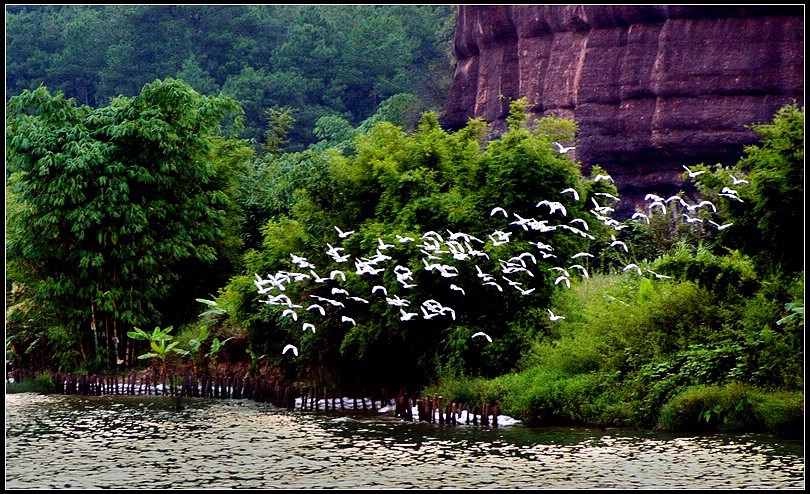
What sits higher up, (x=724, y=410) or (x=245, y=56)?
(x=245, y=56)

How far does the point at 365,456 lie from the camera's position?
49.6ft

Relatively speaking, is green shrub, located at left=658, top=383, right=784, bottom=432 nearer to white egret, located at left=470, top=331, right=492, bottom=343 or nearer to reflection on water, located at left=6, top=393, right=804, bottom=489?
reflection on water, located at left=6, top=393, right=804, bottom=489

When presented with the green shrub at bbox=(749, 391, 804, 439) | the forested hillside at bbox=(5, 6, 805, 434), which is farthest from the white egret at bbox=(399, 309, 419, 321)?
the green shrub at bbox=(749, 391, 804, 439)

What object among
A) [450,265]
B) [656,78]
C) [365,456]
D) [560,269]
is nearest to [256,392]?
[450,265]

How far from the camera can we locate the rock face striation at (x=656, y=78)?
35125 mm

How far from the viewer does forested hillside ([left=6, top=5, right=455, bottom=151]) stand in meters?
60.3

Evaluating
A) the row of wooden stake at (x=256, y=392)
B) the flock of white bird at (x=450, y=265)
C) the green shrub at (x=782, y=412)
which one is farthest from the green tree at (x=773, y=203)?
the row of wooden stake at (x=256, y=392)

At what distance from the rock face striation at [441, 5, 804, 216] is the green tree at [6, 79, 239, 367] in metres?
14.2

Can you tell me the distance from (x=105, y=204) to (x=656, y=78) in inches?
740

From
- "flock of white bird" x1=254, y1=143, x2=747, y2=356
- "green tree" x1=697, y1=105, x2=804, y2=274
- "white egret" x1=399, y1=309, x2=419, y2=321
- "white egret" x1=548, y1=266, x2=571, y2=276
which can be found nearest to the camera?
"green tree" x1=697, y1=105, x2=804, y2=274

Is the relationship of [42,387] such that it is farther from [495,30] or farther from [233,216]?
[495,30]

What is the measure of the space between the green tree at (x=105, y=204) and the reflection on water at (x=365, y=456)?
19.4 ft

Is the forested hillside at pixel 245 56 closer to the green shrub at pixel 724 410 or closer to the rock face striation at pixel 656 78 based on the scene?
the rock face striation at pixel 656 78

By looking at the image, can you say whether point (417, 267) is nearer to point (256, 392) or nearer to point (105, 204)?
point (256, 392)
